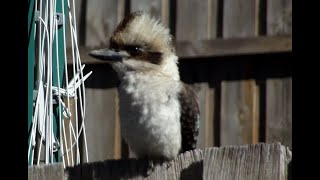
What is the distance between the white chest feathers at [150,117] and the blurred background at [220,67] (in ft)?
5.33

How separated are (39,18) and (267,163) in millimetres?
1294

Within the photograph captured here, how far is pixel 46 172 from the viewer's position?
10.6 feet

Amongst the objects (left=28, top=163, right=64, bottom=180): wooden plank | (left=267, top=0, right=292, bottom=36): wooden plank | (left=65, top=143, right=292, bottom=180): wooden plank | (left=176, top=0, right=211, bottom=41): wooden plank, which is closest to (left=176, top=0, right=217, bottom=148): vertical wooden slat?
(left=176, top=0, right=211, bottom=41): wooden plank

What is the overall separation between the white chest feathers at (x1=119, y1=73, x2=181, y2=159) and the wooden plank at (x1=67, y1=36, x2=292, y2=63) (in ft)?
5.42

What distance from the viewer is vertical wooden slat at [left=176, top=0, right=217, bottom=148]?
19.1 feet

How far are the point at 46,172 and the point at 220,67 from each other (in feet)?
9.16

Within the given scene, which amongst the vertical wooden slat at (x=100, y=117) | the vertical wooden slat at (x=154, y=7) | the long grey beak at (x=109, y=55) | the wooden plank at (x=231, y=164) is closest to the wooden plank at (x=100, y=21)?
the vertical wooden slat at (x=154, y=7)

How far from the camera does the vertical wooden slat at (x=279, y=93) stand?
5746 millimetres

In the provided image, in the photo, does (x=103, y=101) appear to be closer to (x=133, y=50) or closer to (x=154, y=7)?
(x=154, y=7)

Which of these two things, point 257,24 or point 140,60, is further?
point 257,24
